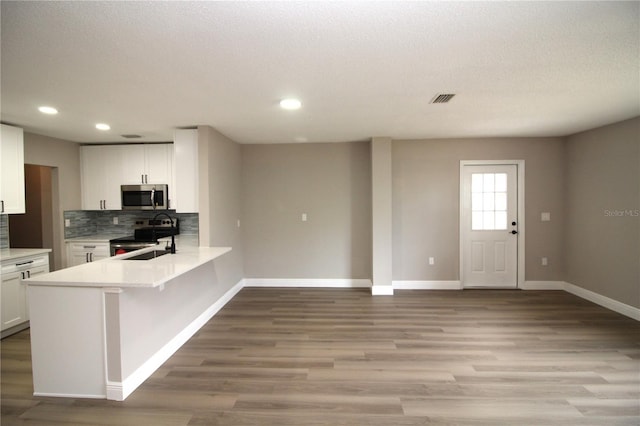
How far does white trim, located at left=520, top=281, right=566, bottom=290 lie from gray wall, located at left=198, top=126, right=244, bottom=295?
4.75m

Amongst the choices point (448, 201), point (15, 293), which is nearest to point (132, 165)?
point (15, 293)

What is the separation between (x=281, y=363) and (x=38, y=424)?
1721mm

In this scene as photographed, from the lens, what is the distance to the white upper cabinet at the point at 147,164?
186 inches

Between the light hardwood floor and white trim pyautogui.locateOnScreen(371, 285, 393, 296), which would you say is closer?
the light hardwood floor

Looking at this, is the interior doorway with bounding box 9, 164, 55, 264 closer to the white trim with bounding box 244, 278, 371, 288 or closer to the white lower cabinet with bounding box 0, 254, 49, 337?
the white lower cabinet with bounding box 0, 254, 49, 337

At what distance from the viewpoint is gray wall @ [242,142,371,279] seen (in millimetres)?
5113

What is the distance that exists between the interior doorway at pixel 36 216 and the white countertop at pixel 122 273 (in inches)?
99.8

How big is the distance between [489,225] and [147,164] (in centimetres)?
565

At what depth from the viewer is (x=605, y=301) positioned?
13.4ft

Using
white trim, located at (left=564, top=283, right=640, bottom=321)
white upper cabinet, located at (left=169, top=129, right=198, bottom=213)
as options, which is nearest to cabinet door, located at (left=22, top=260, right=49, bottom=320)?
white upper cabinet, located at (left=169, top=129, right=198, bottom=213)

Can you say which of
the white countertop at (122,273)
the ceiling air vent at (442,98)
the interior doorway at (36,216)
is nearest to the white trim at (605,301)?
the ceiling air vent at (442,98)

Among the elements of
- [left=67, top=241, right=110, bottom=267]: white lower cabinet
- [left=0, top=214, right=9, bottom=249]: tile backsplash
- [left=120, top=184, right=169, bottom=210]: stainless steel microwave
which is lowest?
[left=67, top=241, right=110, bottom=267]: white lower cabinet

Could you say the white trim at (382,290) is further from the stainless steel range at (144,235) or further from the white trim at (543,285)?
the stainless steel range at (144,235)

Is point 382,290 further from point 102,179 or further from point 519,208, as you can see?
point 102,179
